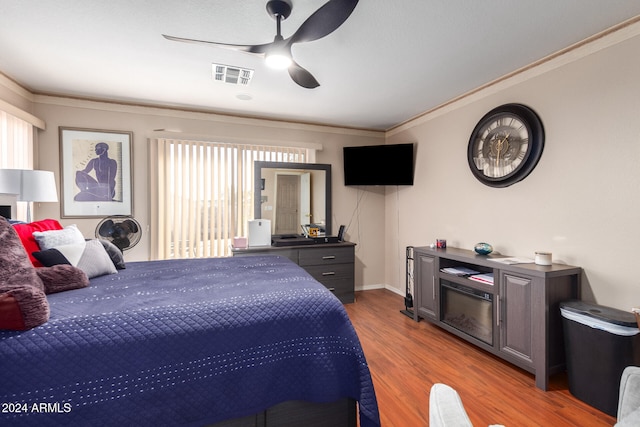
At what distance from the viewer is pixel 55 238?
1.95 metres

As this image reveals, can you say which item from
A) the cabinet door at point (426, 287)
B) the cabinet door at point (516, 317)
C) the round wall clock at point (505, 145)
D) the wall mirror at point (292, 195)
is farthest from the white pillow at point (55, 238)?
the round wall clock at point (505, 145)

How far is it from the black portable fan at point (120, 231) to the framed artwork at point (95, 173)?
12cm

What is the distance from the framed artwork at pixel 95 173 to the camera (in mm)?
3320

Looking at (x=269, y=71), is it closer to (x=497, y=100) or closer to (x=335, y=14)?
(x=335, y=14)

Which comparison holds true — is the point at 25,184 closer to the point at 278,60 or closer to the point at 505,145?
the point at 278,60

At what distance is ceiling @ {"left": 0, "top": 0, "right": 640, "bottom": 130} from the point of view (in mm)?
1877

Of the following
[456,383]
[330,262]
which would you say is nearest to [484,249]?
[456,383]

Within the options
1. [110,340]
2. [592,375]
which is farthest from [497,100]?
[110,340]

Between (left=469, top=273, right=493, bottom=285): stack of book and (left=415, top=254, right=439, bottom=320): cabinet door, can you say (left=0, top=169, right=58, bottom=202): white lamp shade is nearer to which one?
(left=415, top=254, right=439, bottom=320): cabinet door

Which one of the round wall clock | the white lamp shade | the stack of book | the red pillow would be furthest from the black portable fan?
the round wall clock

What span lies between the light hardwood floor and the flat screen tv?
1.98 metres

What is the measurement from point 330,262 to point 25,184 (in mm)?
3086

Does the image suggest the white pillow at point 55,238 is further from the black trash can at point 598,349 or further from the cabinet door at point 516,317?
the black trash can at point 598,349

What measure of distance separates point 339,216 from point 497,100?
8.03 ft
